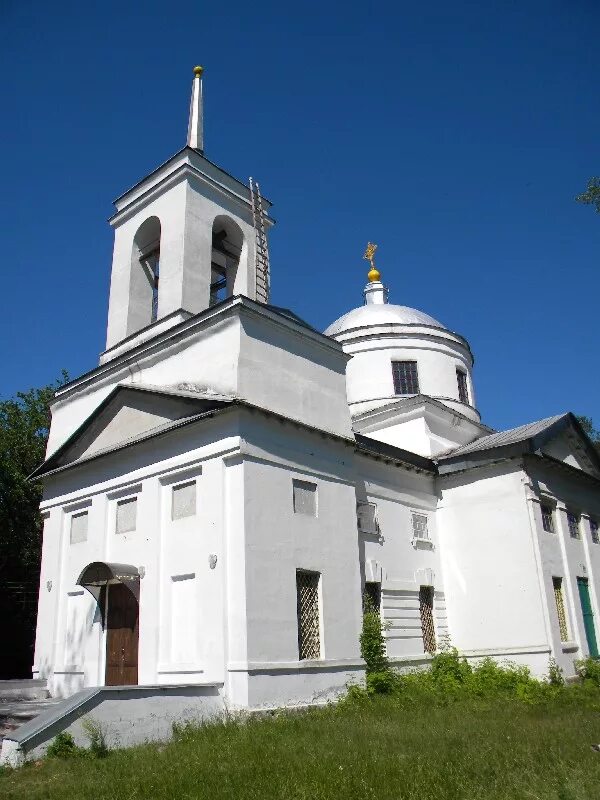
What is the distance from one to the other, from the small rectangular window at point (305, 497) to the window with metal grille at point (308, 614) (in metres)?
1.32

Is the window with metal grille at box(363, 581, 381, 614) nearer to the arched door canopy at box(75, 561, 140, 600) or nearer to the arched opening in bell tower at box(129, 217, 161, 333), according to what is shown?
the arched door canopy at box(75, 561, 140, 600)

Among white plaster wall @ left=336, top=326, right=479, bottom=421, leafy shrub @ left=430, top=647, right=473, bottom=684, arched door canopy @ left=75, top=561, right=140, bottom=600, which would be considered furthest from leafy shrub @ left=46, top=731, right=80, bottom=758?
white plaster wall @ left=336, top=326, right=479, bottom=421

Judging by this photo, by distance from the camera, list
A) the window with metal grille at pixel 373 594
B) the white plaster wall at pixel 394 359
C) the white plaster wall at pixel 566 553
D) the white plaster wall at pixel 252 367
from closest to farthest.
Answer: the white plaster wall at pixel 252 367 < the window with metal grille at pixel 373 594 < the white plaster wall at pixel 566 553 < the white plaster wall at pixel 394 359

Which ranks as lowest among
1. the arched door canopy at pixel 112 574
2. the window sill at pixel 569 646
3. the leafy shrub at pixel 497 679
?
the leafy shrub at pixel 497 679

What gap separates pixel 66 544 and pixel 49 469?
2.16m

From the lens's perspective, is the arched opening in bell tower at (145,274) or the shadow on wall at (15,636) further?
the shadow on wall at (15,636)

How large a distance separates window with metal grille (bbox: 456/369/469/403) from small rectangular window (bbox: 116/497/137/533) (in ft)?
47.6

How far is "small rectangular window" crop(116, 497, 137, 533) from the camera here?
635 inches

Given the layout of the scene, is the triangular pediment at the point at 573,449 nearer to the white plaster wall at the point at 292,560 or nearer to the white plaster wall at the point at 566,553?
the white plaster wall at the point at 566,553

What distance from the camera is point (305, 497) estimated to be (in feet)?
51.3

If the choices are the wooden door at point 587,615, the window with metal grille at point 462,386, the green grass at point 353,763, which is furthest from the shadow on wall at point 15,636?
the wooden door at point 587,615

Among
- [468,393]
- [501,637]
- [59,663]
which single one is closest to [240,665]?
[59,663]

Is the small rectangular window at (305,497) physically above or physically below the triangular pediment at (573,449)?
below

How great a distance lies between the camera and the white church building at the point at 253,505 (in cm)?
1415
